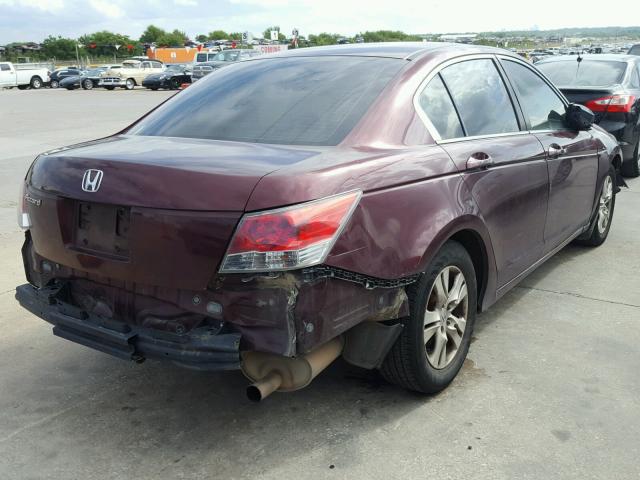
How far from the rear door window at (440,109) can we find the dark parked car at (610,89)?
5613 mm

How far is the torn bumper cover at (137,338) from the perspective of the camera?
2633 mm

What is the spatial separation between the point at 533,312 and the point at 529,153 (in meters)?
1.12

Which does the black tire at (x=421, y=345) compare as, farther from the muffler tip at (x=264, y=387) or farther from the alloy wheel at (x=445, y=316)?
the muffler tip at (x=264, y=387)

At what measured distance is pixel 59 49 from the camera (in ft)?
367

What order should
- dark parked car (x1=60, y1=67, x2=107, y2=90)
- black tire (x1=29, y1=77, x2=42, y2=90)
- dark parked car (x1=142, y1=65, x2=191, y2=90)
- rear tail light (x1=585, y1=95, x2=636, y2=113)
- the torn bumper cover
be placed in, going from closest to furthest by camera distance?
the torn bumper cover
rear tail light (x1=585, y1=95, x2=636, y2=113)
dark parked car (x1=142, y1=65, x2=191, y2=90)
dark parked car (x1=60, y1=67, x2=107, y2=90)
black tire (x1=29, y1=77, x2=42, y2=90)

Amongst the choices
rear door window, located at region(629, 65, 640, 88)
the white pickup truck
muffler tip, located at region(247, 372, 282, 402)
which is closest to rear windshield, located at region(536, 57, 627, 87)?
rear door window, located at region(629, 65, 640, 88)

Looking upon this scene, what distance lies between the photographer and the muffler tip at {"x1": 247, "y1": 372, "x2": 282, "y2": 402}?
274cm

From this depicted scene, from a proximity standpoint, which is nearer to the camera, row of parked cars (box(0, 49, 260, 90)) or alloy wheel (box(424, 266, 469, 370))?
alloy wheel (box(424, 266, 469, 370))

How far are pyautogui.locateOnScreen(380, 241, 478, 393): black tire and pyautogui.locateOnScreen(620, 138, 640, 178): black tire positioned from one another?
6.92 metres

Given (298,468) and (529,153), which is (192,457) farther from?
(529,153)

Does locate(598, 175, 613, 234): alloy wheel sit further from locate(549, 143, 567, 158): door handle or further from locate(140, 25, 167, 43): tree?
locate(140, 25, 167, 43): tree

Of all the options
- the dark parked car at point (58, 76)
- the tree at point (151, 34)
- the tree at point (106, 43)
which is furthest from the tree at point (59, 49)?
the dark parked car at point (58, 76)

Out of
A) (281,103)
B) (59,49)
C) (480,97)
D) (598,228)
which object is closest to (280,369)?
(281,103)

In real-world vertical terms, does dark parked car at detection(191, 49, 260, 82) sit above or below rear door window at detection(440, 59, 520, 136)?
below
